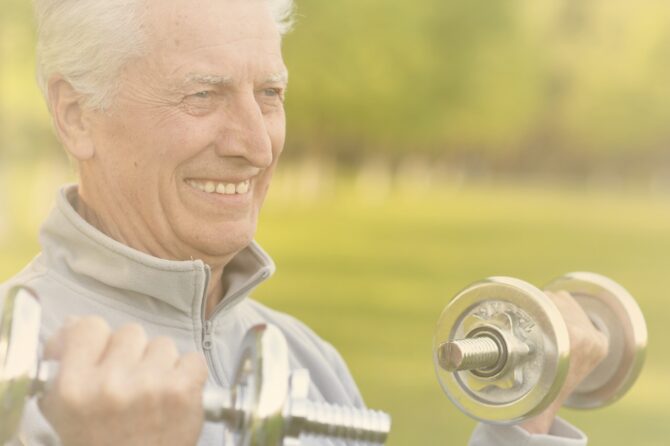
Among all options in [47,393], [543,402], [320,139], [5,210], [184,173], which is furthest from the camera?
[320,139]

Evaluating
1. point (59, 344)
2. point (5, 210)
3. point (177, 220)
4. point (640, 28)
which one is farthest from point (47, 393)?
point (640, 28)

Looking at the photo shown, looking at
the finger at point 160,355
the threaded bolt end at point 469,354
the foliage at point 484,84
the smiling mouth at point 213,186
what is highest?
the foliage at point 484,84

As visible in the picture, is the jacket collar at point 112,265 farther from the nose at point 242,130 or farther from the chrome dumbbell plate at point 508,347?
the chrome dumbbell plate at point 508,347

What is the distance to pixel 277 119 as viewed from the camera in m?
1.08

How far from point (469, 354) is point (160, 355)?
0.38m

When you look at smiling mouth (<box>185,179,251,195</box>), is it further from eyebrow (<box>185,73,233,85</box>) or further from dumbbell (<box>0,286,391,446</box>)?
dumbbell (<box>0,286,391,446</box>)

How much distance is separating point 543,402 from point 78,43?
23.4 inches

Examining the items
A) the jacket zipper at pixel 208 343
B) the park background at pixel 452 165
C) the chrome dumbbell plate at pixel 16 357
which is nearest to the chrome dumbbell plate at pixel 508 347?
the jacket zipper at pixel 208 343

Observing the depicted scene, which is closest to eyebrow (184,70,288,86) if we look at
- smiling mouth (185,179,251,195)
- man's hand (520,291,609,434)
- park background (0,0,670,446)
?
smiling mouth (185,179,251,195)

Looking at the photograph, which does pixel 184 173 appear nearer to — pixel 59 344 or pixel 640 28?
pixel 59 344

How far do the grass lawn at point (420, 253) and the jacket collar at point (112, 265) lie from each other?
10.3ft

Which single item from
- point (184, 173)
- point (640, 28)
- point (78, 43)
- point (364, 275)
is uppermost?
point (640, 28)

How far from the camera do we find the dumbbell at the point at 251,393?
0.56 meters

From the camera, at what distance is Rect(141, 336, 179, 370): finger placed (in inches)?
23.8
